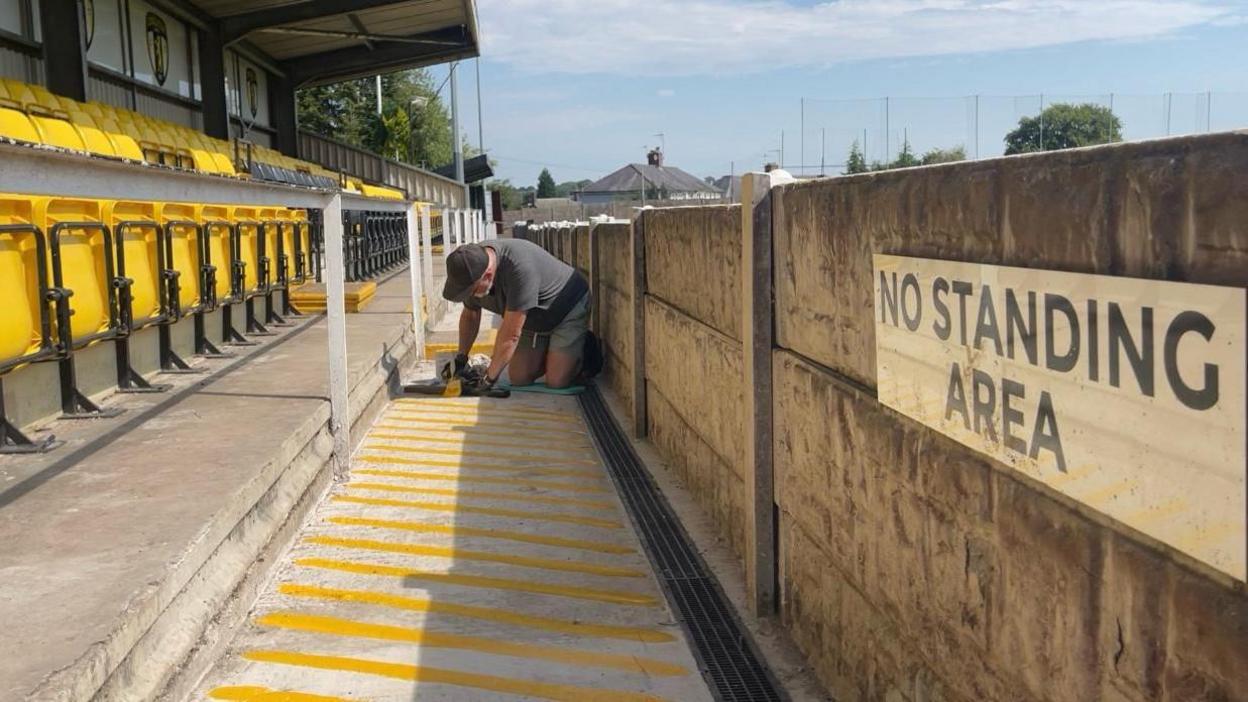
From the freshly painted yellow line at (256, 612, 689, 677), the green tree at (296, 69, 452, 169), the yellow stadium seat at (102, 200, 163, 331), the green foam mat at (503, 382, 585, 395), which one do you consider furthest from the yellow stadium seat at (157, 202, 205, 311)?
the green tree at (296, 69, 452, 169)

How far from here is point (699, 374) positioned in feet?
18.3

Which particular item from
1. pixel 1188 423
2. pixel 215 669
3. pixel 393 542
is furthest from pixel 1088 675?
pixel 393 542

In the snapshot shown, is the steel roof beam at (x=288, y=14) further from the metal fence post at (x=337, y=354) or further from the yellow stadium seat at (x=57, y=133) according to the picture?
the metal fence post at (x=337, y=354)

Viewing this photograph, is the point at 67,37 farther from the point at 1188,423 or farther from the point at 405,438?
the point at 1188,423

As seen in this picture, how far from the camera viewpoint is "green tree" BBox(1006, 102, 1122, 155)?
44.3m

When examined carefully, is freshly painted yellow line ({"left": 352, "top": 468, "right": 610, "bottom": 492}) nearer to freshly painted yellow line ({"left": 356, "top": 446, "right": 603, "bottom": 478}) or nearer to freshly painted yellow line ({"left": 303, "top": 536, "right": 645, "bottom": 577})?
freshly painted yellow line ({"left": 356, "top": 446, "right": 603, "bottom": 478})

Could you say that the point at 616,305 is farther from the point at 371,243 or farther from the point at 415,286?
the point at 371,243

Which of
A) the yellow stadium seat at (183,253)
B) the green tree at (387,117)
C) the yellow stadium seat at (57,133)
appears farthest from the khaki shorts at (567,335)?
the green tree at (387,117)

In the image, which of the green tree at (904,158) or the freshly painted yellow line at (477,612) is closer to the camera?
the freshly painted yellow line at (477,612)

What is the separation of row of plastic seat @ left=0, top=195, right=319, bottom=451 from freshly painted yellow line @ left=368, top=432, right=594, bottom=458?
145cm

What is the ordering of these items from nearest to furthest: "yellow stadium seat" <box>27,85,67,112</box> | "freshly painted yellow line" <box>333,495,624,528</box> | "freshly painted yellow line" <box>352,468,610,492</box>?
1. "freshly painted yellow line" <box>333,495,624,528</box>
2. "freshly painted yellow line" <box>352,468,610,492</box>
3. "yellow stadium seat" <box>27,85,67,112</box>

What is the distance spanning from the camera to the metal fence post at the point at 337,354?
19.1 ft

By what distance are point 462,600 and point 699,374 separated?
1870 millimetres

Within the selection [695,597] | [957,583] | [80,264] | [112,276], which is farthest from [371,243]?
[957,583]
